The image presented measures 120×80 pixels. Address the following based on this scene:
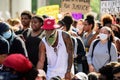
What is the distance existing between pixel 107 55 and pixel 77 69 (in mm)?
1053

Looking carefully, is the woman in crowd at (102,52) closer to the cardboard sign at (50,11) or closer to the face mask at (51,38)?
the face mask at (51,38)

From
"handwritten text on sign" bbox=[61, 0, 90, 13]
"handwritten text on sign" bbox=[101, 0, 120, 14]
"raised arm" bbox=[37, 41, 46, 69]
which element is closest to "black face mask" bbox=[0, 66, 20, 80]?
"raised arm" bbox=[37, 41, 46, 69]

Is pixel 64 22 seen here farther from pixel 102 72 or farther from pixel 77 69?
pixel 102 72

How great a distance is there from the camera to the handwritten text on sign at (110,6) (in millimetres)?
19969

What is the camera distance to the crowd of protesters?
5.03 metres

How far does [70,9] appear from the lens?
54.5ft

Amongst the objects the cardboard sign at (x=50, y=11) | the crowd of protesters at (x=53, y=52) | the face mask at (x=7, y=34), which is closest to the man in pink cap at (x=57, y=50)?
the crowd of protesters at (x=53, y=52)

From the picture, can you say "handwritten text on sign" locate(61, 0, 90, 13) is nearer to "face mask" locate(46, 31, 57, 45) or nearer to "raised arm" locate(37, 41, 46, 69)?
"raised arm" locate(37, 41, 46, 69)

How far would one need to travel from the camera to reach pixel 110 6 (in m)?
20.2

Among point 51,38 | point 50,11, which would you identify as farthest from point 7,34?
point 50,11

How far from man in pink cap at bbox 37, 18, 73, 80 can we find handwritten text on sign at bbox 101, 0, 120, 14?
11184mm

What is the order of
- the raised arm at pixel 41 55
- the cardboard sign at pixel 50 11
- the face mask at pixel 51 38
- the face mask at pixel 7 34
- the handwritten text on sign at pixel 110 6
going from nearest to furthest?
the face mask at pixel 7 34 < the face mask at pixel 51 38 < the raised arm at pixel 41 55 < the cardboard sign at pixel 50 11 < the handwritten text on sign at pixel 110 6

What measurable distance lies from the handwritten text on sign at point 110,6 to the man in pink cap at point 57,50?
440 inches

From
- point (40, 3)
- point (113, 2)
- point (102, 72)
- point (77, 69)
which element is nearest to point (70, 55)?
point (77, 69)
